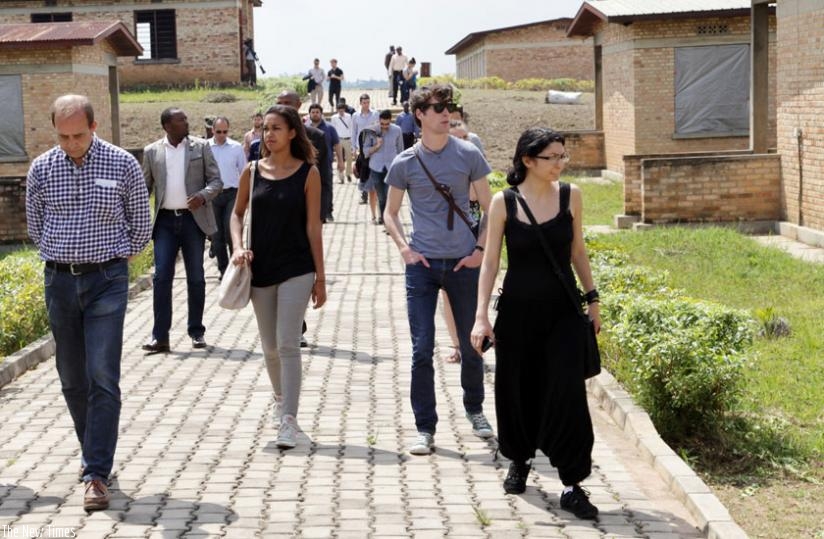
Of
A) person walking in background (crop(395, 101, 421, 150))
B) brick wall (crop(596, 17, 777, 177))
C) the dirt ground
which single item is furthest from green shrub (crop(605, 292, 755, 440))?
the dirt ground

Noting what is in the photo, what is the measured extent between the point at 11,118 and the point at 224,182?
54.4 ft

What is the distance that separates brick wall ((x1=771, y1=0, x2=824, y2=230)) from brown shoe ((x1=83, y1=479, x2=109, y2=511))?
13.0 metres

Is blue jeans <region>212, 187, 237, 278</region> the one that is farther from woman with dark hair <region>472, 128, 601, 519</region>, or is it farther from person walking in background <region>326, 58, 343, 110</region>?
person walking in background <region>326, 58, 343, 110</region>

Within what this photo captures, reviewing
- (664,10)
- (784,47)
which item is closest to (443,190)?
(784,47)

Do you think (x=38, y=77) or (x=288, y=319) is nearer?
(x=288, y=319)

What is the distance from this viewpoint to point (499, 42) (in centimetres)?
5391

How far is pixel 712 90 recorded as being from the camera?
2772 centimetres

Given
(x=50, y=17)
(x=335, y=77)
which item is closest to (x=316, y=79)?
(x=335, y=77)

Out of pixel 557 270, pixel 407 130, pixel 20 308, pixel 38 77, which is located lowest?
pixel 20 308

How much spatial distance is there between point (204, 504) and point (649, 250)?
35.6ft

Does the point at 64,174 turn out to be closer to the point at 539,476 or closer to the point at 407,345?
the point at 539,476

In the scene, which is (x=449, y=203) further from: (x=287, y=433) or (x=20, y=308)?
(x=20, y=308)

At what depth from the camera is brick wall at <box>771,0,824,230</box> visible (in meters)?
17.4

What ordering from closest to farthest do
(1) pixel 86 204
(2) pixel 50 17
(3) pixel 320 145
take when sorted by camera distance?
1. (1) pixel 86 204
2. (3) pixel 320 145
3. (2) pixel 50 17
